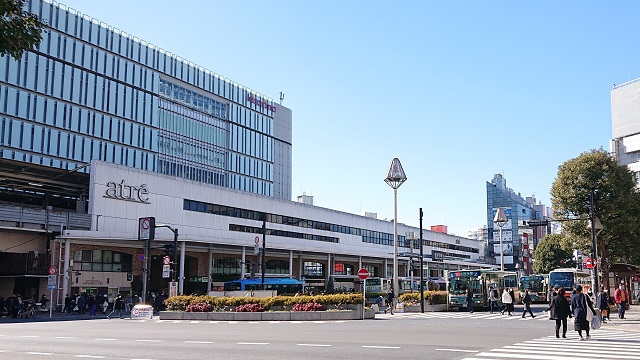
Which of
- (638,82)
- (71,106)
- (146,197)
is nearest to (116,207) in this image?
(146,197)

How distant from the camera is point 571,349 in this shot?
1525cm

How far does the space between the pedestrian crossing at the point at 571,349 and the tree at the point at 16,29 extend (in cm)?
1026

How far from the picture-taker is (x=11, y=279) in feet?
149

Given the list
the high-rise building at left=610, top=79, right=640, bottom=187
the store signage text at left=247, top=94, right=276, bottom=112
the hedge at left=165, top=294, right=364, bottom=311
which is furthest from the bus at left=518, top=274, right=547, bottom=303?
the store signage text at left=247, top=94, right=276, bottom=112

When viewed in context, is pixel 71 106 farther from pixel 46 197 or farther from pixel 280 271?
pixel 280 271

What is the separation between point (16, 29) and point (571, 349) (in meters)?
13.9

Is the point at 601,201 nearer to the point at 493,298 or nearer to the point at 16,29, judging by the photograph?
the point at 493,298

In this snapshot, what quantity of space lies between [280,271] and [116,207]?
2261cm

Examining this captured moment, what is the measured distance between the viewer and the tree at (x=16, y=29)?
777cm

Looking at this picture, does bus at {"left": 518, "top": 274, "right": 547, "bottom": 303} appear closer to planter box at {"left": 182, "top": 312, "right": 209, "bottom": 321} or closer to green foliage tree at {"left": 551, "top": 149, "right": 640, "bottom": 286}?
green foliage tree at {"left": 551, "top": 149, "right": 640, "bottom": 286}

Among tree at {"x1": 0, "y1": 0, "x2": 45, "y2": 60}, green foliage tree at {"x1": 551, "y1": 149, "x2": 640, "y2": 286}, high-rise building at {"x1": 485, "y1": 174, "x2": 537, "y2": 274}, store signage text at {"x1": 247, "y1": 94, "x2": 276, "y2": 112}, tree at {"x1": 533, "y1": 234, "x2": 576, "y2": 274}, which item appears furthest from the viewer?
high-rise building at {"x1": 485, "y1": 174, "x2": 537, "y2": 274}

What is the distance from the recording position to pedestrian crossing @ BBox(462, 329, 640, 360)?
13664mm

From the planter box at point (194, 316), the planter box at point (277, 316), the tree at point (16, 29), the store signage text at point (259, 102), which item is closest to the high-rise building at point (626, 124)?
the planter box at point (277, 316)

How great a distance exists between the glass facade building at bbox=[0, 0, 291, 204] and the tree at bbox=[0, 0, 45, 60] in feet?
193
